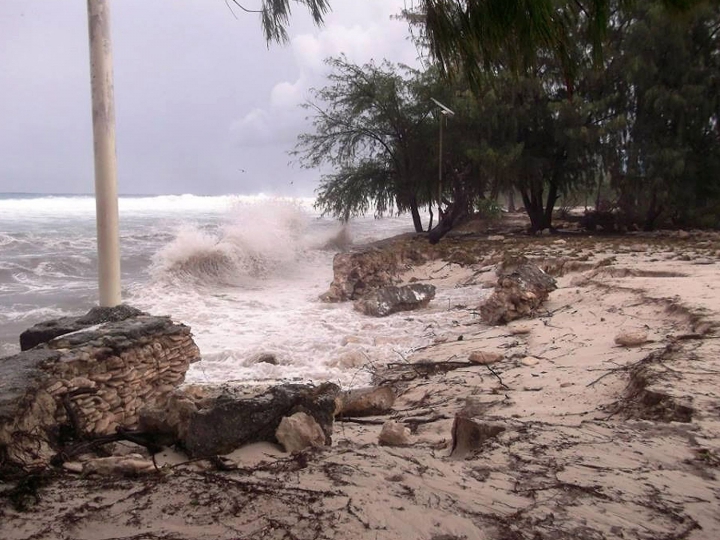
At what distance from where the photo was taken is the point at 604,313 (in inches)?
239

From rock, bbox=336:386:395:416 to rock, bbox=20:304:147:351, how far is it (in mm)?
2054

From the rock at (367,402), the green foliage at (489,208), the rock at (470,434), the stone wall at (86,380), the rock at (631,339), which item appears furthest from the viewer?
the green foliage at (489,208)

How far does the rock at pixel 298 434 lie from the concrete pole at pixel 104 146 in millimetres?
4383

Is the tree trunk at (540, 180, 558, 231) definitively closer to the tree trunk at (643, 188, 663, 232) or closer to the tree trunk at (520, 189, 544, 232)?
the tree trunk at (520, 189, 544, 232)

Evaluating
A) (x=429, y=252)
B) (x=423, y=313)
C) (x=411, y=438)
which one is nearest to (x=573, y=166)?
(x=429, y=252)

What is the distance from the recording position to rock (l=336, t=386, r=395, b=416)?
157 inches

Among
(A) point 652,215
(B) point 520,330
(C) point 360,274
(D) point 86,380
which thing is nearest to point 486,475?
(D) point 86,380

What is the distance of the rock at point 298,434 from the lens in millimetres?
2639

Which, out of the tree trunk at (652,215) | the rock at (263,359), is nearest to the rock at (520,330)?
the rock at (263,359)

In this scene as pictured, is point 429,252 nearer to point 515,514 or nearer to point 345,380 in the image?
point 345,380

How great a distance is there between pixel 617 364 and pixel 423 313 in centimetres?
426

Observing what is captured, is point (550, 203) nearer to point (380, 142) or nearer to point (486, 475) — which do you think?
point (380, 142)

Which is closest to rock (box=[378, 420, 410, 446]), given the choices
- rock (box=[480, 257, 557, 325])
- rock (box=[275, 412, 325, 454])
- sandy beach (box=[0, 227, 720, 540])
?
sandy beach (box=[0, 227, 720, 540])

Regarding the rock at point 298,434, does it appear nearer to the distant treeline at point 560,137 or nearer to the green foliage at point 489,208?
the distant treeline at point 560,137
